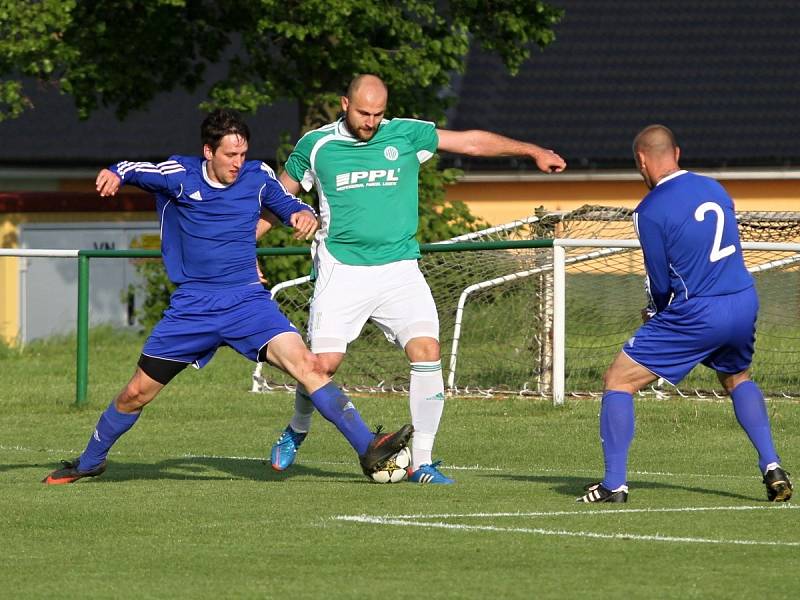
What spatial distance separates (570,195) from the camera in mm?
28953

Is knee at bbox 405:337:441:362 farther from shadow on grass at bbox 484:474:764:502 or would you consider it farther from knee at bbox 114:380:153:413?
knee at bbox 114:380:153:413

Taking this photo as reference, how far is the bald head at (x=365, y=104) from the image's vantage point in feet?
31.9

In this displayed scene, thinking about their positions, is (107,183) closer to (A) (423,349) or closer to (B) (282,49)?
(A) (423,349)

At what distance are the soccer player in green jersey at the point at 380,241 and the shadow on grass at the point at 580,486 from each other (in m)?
0.59

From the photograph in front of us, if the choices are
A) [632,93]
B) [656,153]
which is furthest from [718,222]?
[632,93]

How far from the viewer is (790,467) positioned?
37.5ft

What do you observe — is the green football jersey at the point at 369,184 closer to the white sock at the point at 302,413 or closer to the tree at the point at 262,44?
the white sock at the point at 302,413

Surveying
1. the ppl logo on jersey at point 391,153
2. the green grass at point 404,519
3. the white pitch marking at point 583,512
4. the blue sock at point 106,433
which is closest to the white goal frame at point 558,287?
the green grass at point 404,519

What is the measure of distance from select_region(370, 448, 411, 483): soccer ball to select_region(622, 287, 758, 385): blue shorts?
1.45 meters

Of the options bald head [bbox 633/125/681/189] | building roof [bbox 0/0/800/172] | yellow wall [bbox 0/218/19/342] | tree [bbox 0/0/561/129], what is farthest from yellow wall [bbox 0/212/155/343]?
bald head [bbox 633/125/681/189]

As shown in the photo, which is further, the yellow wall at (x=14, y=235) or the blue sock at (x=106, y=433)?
the yellow wall at (x=14, y=235)

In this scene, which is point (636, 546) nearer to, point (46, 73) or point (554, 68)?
point (46, 73)

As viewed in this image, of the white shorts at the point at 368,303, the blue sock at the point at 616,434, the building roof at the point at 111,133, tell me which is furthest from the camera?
the building roof at the point at 111,133

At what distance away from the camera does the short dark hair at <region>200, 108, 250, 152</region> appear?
9742 mm
